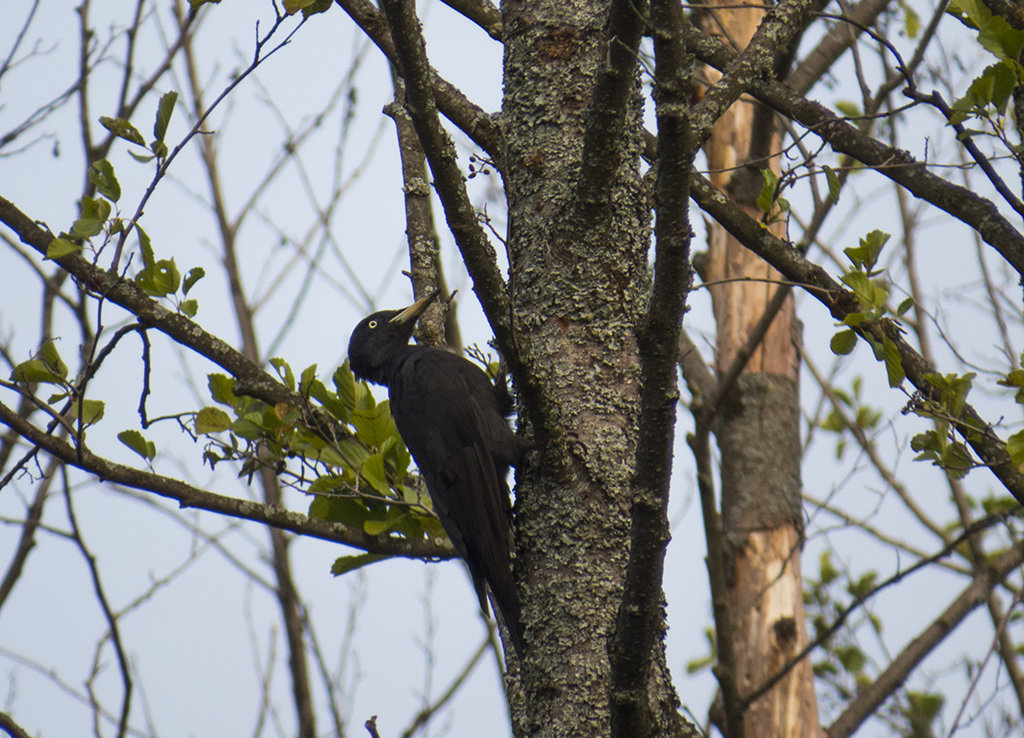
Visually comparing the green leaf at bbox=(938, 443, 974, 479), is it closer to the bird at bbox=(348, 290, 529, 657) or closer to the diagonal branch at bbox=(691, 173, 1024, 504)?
the diagonal branch at bbox=(691, 173, 1024, 504)

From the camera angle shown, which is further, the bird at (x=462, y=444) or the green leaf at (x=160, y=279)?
the bird at (x=462, y=444)

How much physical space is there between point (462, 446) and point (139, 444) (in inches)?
49.1

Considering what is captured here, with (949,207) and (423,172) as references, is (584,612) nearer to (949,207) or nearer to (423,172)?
(949,207)

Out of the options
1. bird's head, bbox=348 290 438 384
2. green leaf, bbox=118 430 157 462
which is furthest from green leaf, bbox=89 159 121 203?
bird's head, bbox=348 290 438 384

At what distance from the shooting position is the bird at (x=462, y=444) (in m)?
3.20

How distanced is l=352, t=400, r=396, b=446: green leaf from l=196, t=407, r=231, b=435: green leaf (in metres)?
0.40

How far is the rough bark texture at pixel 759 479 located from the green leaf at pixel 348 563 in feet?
7.72

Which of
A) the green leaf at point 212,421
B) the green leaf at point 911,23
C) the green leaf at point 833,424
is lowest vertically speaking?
the green leaf at point 212,421

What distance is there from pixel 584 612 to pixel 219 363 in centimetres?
130

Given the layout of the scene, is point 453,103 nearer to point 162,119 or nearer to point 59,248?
point 162,119

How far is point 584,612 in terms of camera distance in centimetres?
230

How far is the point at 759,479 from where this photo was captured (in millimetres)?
5156

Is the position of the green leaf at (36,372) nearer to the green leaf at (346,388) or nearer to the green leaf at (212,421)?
the green leaf at (212,421)

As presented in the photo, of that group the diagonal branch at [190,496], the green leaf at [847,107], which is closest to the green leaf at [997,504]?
the green leaf at [847,107]
